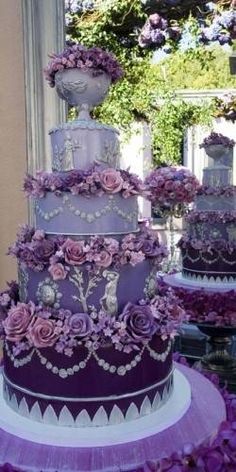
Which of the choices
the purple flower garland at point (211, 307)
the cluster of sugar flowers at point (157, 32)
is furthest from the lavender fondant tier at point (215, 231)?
the cluster of sugar flowers at point (157, 32)

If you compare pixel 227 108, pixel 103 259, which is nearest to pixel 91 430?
pixel 103 259

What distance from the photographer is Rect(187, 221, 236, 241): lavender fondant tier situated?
1998mm

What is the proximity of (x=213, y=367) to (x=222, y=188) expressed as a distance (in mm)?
788

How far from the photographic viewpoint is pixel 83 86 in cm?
85

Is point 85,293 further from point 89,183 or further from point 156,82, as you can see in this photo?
point 156,82

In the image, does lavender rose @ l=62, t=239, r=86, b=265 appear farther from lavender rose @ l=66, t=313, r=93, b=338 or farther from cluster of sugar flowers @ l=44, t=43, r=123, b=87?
cluster of sugar flowers @ l=44, t=43, r=123, b=87

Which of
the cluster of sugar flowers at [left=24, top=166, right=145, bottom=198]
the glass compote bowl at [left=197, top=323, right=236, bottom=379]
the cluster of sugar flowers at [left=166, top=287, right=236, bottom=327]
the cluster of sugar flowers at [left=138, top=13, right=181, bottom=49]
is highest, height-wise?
the cluster of sugar flowers at [left=138, top=13, right=181, bottom=49]

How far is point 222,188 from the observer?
2.03 metres

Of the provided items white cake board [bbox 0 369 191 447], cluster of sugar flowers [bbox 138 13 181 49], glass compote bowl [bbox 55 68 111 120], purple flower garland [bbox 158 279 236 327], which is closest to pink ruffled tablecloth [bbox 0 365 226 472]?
white cake board [bbox 0 369 191 447]

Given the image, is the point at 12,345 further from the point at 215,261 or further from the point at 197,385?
the point at 215,261

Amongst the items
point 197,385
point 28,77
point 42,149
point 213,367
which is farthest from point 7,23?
point 213,367

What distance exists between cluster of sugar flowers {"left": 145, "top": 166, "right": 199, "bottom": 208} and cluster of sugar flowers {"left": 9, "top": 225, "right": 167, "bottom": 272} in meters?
1.20

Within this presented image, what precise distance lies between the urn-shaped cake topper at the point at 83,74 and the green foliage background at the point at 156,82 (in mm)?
1741

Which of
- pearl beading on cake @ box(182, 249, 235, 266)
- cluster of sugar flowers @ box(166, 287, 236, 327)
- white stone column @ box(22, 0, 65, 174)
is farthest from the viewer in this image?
pearl beading on cake @ box(182, 249, 235, 266)
